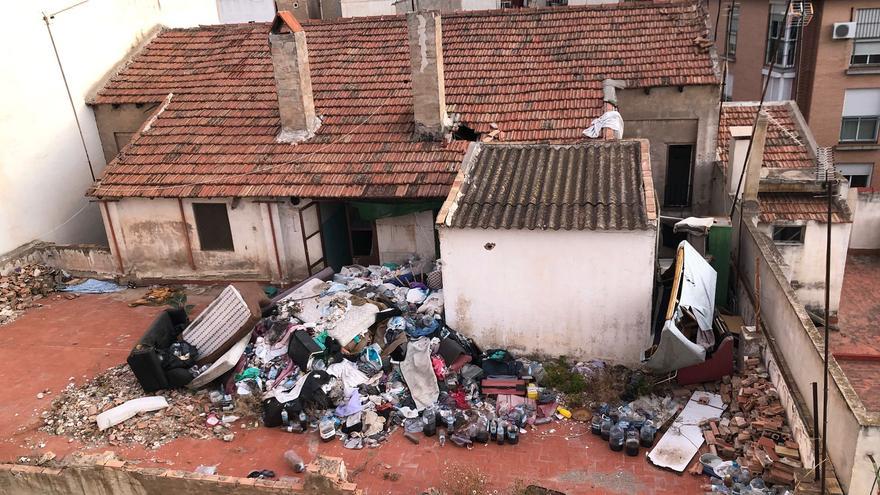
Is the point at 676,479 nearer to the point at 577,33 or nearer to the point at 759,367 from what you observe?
the point at 759,367

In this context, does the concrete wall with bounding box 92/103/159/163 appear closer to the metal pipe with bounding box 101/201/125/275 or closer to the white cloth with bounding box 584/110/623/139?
the metal pipe with bounding box 101/201/125/275

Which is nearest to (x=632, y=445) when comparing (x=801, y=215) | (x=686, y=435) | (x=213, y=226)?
(x=686, y=435)

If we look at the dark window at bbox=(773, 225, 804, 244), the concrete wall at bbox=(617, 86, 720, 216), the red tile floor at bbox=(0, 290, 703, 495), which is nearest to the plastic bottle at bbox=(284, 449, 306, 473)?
the red tile floor at bbox=(0, 290, 703, 495)

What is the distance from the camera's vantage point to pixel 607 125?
1366 centimetres

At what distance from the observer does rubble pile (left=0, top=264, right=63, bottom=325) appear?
48.8 feet

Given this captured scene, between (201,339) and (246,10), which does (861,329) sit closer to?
(201,339)

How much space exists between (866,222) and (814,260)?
6.19m

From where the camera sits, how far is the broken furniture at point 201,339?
1099 centimetres

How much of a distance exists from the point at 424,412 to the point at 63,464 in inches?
192

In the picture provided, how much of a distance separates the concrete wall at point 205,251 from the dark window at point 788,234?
33.7 feet

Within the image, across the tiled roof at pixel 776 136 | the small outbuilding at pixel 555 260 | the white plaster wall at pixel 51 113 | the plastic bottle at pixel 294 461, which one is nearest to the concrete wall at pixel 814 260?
the tiled roof at pixel 776 136

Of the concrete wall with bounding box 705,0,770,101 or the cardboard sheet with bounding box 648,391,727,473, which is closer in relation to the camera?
the cardboard sheet with bounding box 648,391,727,473

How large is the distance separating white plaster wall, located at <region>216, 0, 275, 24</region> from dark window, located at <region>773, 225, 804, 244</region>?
20.7 meters

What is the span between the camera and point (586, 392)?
10430 millimetres
